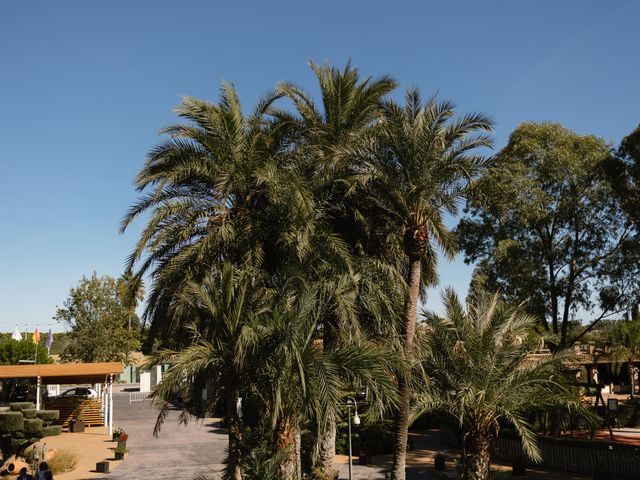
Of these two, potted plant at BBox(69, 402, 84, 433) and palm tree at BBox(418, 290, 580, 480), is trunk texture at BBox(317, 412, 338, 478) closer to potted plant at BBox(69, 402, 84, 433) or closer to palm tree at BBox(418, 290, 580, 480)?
palm tree at BBox(418, 290, 580, 480)

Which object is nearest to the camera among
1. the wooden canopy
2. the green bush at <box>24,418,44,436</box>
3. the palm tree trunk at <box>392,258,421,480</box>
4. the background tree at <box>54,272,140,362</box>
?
the palm tree trunk at <box>392,258,421,480</box>

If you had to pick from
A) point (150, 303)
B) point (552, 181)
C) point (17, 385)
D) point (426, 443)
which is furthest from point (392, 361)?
point (17, 385)

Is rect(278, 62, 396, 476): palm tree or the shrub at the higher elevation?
rect(278, 62, 396, 476): palm tree

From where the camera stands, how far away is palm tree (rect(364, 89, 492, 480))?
1772 centimetres

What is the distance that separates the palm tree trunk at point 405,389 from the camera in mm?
17250

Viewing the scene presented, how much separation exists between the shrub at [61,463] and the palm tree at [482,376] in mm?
14960

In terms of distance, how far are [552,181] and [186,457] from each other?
2204 cm

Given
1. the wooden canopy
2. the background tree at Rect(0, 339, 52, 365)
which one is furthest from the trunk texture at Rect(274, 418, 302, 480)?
the background tree at Rect(0, 339, 52, 365)

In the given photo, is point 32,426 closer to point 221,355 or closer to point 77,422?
point 221,355

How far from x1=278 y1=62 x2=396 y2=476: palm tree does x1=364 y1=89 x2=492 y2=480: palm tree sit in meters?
0.96

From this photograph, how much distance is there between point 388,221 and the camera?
2125cm

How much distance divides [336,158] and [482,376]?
24.7 ft

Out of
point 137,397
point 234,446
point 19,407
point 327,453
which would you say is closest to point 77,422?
point 19,407

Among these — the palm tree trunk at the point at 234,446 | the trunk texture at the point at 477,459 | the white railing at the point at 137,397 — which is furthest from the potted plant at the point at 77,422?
the trunk texture at the point at 477,459
